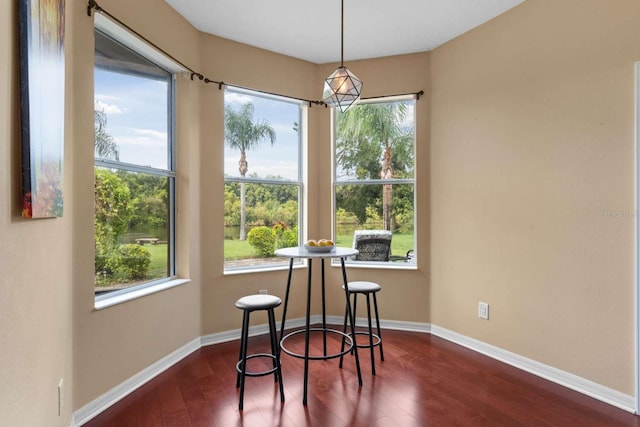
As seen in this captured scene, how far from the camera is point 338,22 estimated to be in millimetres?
3131

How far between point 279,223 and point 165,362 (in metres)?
1.64

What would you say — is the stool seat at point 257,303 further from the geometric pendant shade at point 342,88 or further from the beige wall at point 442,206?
the geometric pendant shade at point 342,88

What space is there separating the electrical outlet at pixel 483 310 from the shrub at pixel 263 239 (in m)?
2.01

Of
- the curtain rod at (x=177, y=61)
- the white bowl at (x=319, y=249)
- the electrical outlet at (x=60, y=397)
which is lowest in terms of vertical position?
the electrical outlet at (x=60, y=397)

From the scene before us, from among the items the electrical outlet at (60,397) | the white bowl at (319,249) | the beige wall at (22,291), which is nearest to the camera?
the beige wall at (22,291)

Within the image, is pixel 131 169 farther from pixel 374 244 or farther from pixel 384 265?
pixel 384 265

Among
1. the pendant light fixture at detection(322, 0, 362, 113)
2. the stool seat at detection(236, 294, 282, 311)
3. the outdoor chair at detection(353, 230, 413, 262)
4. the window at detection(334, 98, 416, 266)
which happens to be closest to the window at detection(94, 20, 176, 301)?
the stool seat at detection(236, 294, 282, 311)

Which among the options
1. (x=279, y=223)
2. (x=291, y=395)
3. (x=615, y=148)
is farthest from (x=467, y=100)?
(x=291, y=395)

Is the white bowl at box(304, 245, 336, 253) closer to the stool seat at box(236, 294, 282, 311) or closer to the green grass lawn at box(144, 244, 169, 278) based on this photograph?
the stool seat at box(236, 294, 282, 311)

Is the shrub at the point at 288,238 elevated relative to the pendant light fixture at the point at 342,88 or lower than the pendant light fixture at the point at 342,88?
lower

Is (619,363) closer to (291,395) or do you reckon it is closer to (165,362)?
(291,395)

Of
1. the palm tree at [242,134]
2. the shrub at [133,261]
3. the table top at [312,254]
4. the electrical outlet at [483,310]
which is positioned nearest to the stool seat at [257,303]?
the table top at [312,254]

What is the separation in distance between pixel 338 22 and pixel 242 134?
134cm

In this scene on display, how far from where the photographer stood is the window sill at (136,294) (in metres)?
2.33
